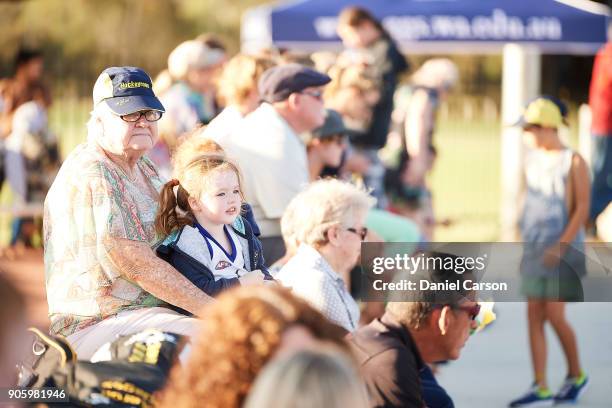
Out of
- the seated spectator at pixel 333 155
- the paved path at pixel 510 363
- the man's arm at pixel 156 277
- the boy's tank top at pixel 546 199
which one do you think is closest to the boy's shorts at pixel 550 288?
the paved path at pixel 510 363

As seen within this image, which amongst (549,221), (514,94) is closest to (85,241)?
(549,221)

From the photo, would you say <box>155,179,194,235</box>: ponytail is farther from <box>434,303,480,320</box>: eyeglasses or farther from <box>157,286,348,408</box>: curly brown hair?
<box>157,286,348,408</box>: curly brown hair

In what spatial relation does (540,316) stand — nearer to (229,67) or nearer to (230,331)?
(229,67)

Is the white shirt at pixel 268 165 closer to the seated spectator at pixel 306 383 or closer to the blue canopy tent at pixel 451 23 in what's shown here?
the seated spectator at pixel 306 383

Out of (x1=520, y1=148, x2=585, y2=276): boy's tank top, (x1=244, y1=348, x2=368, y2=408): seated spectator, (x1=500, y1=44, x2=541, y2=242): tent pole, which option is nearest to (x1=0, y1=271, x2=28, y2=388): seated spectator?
(x1=244, y1=348, x2=368, y2=408): seated spectator

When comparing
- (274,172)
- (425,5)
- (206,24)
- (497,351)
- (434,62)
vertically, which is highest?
(206,24)

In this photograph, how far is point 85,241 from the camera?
13.0ft

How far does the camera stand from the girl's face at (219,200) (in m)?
4.18

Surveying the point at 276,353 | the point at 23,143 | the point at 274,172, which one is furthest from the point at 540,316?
the point at 23,143

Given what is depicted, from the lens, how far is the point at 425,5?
10.9 m

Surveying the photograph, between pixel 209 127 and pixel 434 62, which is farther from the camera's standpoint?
pixel 434 62

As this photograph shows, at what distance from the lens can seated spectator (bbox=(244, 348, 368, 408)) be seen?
215 cm

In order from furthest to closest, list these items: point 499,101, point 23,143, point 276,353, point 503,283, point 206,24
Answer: point 206,24 < point 499,101 < point 23,143 < point 503,283 < point 276,353

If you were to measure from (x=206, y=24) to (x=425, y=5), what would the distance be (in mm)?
19636
